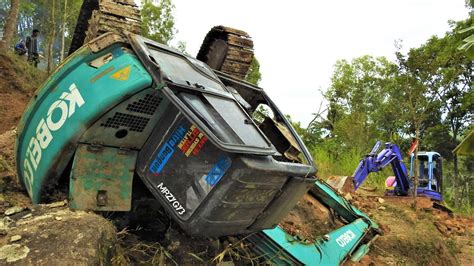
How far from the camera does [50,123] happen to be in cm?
270

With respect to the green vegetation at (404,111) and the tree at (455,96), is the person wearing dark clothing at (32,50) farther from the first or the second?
the tree at (455,96)

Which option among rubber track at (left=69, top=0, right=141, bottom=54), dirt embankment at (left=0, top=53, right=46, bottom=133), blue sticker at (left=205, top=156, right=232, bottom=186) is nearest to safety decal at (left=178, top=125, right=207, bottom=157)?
blue sticker at (left=205, top=156, right=232, bottom=186)

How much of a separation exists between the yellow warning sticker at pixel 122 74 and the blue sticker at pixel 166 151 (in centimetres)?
39

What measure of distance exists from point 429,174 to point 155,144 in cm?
892

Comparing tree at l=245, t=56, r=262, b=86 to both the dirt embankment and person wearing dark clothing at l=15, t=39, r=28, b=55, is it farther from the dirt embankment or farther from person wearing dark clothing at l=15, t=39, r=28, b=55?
the dirt embankment

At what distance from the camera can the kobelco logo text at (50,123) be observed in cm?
260

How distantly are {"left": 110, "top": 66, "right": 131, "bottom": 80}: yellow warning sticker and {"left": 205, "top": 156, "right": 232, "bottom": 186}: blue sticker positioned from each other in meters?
0.67

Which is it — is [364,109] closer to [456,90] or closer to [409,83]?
[456,90]

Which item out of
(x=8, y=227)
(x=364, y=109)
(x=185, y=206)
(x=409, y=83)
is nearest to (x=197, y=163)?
(x=185, y=206)

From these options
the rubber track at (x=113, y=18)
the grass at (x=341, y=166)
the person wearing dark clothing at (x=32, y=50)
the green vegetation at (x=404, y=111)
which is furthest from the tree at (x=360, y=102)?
the rubber track at (x=113, y=18)

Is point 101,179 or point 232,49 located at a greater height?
point 232,49

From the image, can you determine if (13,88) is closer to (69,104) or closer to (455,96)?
(69,104)

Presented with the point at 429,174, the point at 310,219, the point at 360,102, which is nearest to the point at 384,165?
the point at 429,174

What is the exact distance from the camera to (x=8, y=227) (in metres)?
2.27
